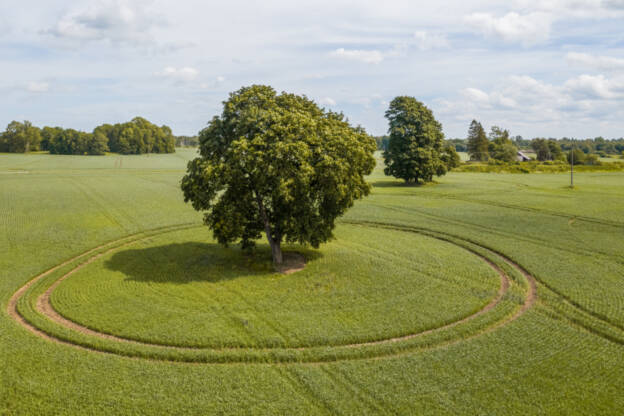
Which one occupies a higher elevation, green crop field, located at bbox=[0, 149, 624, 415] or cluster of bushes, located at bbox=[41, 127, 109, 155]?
cluster of bushes, located at bbox=[41, 127, 109, 155]

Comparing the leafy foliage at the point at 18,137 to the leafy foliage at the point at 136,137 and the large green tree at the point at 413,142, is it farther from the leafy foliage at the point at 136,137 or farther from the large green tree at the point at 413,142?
the large green tree at the point at 413,142

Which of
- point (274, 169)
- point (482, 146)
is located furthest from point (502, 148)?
point (274, 169)

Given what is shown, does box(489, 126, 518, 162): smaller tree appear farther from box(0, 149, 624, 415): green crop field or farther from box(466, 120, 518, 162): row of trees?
box(0, 149, 624, 415): green crop field

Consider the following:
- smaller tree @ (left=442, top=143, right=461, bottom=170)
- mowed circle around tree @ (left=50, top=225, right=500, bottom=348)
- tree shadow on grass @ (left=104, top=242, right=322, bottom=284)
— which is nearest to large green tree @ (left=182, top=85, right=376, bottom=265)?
tree shadow on grass @ (left=104, top=242, right=322, bottom=284)

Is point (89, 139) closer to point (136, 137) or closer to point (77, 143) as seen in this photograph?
point (77, 143)

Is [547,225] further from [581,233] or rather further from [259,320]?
[259,320]

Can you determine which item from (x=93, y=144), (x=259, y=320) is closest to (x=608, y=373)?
(x=259, y=320)

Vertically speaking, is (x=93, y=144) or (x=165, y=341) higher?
(x=93, y=144)
